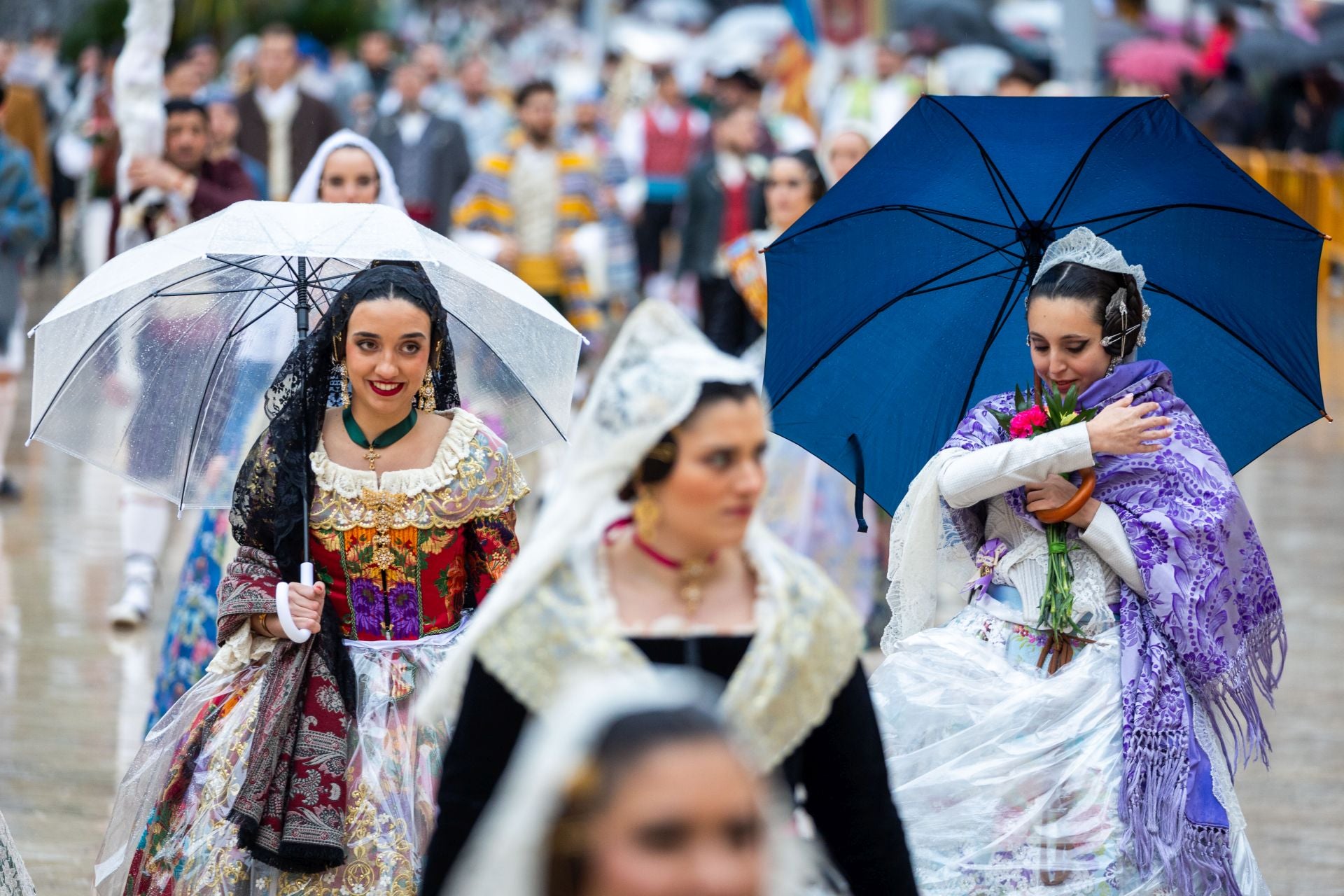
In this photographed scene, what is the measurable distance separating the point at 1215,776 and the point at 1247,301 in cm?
115

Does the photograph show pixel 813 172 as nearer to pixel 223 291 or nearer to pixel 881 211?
pixel 881 211

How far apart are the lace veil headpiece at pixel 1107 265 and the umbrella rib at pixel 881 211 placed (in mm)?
439

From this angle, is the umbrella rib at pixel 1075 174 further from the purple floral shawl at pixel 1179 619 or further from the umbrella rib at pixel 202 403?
the umbrella rib at pixel 202 403

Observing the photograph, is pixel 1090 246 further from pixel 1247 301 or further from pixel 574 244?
pixel 574 244

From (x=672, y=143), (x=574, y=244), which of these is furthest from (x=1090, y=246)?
(x=672, y=143)

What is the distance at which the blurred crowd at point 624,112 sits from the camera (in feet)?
34.9

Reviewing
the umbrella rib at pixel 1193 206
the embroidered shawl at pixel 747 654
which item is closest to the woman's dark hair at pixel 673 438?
the embroidered shawl at pixel 747 654

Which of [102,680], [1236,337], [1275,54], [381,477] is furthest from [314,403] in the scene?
[1275,54]

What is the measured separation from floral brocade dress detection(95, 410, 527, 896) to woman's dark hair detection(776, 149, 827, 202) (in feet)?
12.5

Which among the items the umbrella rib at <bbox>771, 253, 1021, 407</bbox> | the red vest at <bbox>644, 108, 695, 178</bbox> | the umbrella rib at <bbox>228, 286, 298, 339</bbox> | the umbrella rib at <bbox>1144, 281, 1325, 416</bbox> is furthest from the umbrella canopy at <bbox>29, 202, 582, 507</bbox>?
the red vest at <bbox>644, 108, 695, 178</bbox>

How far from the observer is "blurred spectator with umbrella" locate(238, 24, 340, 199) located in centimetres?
1277

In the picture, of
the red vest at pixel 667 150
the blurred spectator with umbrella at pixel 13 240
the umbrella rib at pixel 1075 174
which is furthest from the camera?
the red vest at pixel 667 150

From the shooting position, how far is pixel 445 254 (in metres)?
4.63

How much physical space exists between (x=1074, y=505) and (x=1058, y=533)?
0.37 feet
